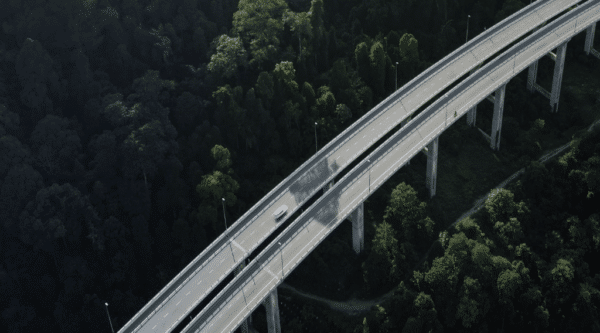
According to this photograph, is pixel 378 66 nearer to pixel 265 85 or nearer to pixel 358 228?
pixel 265 85

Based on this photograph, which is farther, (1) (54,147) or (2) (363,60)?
(2) (363,60)

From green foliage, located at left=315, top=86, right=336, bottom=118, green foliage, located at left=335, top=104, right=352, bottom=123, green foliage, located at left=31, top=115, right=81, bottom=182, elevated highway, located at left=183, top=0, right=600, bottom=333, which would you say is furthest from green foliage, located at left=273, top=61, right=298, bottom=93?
green foliage, located at left=31, top=115, right=81, bottom=182

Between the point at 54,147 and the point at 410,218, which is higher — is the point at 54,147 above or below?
above

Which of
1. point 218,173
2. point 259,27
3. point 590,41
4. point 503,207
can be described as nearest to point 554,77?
point 590,41

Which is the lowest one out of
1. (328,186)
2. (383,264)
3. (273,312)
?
(273,312)

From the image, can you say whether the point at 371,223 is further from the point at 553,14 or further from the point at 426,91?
the point at 553,14

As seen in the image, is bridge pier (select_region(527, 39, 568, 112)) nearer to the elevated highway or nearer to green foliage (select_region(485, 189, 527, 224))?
the elevated highway

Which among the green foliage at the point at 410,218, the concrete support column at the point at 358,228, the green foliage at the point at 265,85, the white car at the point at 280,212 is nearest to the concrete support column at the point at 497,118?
the green foliage at the point at 410,218
